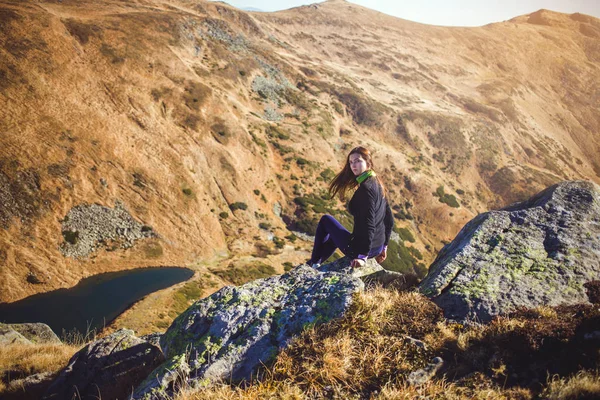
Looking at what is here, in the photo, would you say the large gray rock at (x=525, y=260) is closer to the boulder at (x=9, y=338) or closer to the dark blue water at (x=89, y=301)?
the boulder at (x=9, y=338)

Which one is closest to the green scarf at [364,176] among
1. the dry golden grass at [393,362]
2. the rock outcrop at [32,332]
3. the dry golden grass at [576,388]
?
the dry golden grass at [393,362]

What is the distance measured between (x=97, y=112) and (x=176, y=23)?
4183 cm

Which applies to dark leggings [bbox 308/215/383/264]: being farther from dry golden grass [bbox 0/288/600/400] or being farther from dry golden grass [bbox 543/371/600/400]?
dry golden grass [bbox 543/371/600/400]

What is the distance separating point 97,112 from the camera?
49.7 meters

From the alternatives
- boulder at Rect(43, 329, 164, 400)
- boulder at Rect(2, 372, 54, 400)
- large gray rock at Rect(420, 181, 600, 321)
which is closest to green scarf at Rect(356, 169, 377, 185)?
large gray rock at Rect(420, 181, 600, 321)

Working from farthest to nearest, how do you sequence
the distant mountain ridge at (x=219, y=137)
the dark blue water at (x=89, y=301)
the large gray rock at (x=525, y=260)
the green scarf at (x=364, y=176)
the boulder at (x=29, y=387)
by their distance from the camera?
the distant mountain ridge at (x=219, y=137) → the dark blue water at (x=89, y=301) → the boulder at (x=29, y=387) → the green scarf at (x=364, y=176) → the large gray rock at (x=525, y=260)

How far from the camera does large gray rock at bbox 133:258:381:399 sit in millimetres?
4512

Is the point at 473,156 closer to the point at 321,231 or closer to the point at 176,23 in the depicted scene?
the point at 176,23

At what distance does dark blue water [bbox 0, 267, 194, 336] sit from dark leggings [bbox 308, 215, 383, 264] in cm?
3259

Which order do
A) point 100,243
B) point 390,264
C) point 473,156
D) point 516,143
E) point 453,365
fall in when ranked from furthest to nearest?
point 516,143 → point 473,156 → point 390,264 → point 100,243 → point 453,365

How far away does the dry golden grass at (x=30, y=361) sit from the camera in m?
8.07

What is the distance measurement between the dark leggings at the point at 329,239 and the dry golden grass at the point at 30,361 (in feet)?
24.1

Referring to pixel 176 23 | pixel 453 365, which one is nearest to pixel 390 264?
pixel 453 365

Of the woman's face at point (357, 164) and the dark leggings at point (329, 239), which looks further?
the dark leggings at point (329, 239)
